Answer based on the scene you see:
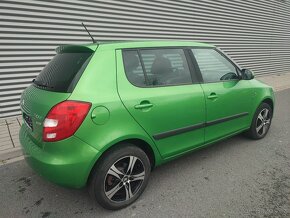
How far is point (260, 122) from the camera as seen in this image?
418 centimetres

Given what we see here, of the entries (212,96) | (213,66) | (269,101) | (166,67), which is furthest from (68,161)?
(269,101)

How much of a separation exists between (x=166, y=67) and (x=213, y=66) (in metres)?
0.84

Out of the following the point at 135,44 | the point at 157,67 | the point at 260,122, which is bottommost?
the point at 260,122

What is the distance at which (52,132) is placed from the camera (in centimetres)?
222

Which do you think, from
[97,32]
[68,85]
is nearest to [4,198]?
[68,85]

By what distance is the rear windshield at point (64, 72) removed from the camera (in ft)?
7.69

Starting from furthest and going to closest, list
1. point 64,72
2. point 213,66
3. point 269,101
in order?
point 269,101 → point 213,66 → point 64,72

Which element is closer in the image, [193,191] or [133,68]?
[133,68]

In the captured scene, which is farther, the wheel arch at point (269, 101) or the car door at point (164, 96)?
the wheel arch at point (269, 101)

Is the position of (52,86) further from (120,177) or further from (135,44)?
(120,177)

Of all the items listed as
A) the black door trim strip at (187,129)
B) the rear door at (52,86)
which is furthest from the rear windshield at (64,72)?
the black door trim strip at (187,129)

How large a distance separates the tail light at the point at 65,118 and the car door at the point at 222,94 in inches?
63.1

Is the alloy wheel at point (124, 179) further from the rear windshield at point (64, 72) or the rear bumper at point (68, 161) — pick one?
the rear windshield at point (64, 72)

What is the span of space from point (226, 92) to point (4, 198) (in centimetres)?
291
